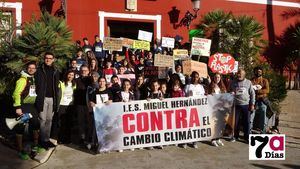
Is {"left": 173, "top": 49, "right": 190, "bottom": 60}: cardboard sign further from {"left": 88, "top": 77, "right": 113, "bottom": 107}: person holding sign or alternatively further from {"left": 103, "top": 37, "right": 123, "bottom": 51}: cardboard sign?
{"left": 88, "top": 77, "right": 113, "bottom": 107}: person holding sign

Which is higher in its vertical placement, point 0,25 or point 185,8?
point 185,8

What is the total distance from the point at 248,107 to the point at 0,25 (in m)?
6.74

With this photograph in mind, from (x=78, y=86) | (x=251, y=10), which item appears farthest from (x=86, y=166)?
(x=251, y=10)

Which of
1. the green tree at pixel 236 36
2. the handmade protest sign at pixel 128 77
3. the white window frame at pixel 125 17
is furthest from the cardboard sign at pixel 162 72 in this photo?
the white window frame at pixel 125 17

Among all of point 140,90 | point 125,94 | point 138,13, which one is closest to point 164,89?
point 140,90

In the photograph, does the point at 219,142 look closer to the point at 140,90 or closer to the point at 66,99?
the point at 140,90

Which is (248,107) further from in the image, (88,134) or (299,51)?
(299,51)

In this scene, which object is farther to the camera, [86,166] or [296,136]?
[296,136]

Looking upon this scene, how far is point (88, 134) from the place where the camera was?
8.70 metres

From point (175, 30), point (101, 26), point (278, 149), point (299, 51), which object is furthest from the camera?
point (299, 51)

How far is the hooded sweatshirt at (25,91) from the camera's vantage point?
25.3 ft

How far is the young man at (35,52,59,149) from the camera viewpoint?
7789mm

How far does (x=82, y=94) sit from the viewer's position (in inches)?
343

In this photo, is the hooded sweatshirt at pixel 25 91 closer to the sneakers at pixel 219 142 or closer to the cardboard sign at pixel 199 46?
the sneakers at pixel 219 142
